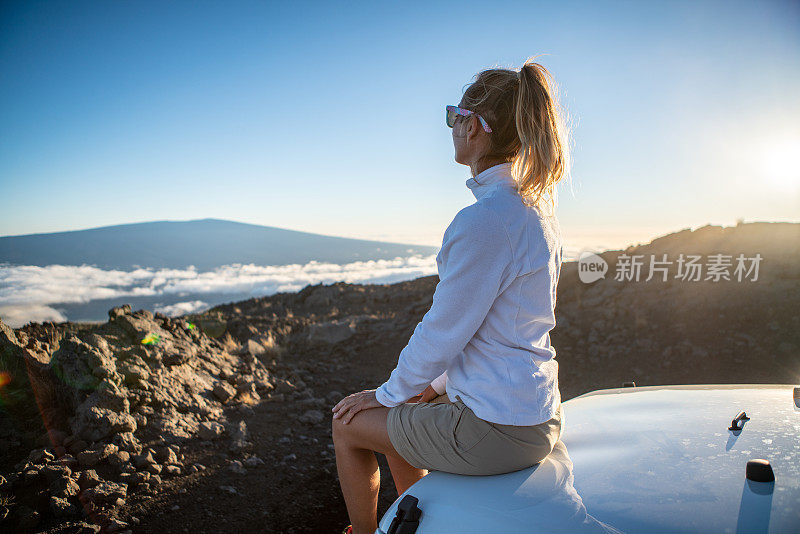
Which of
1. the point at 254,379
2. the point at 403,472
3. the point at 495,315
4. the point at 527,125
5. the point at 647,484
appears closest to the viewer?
the point at 647,484

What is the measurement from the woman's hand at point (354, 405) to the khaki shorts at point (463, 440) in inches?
5.3

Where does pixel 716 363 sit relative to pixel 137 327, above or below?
below

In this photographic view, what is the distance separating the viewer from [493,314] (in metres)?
1.68

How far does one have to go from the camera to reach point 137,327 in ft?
16.3

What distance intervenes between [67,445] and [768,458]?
421cm

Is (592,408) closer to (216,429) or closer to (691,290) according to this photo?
(216,429)

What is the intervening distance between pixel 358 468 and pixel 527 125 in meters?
1.54

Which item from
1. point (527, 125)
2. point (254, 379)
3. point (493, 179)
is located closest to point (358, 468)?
point (493, 179)

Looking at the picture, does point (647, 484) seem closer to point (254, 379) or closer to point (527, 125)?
point (527, 125)

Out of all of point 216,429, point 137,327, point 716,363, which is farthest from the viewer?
point 716,363

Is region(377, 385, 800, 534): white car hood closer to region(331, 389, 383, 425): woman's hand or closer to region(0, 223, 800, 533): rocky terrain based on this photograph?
region(331, 389, 383, 425): woman's hand

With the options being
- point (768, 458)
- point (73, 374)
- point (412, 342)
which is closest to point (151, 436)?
point (73, 374)

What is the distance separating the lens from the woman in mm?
1618
